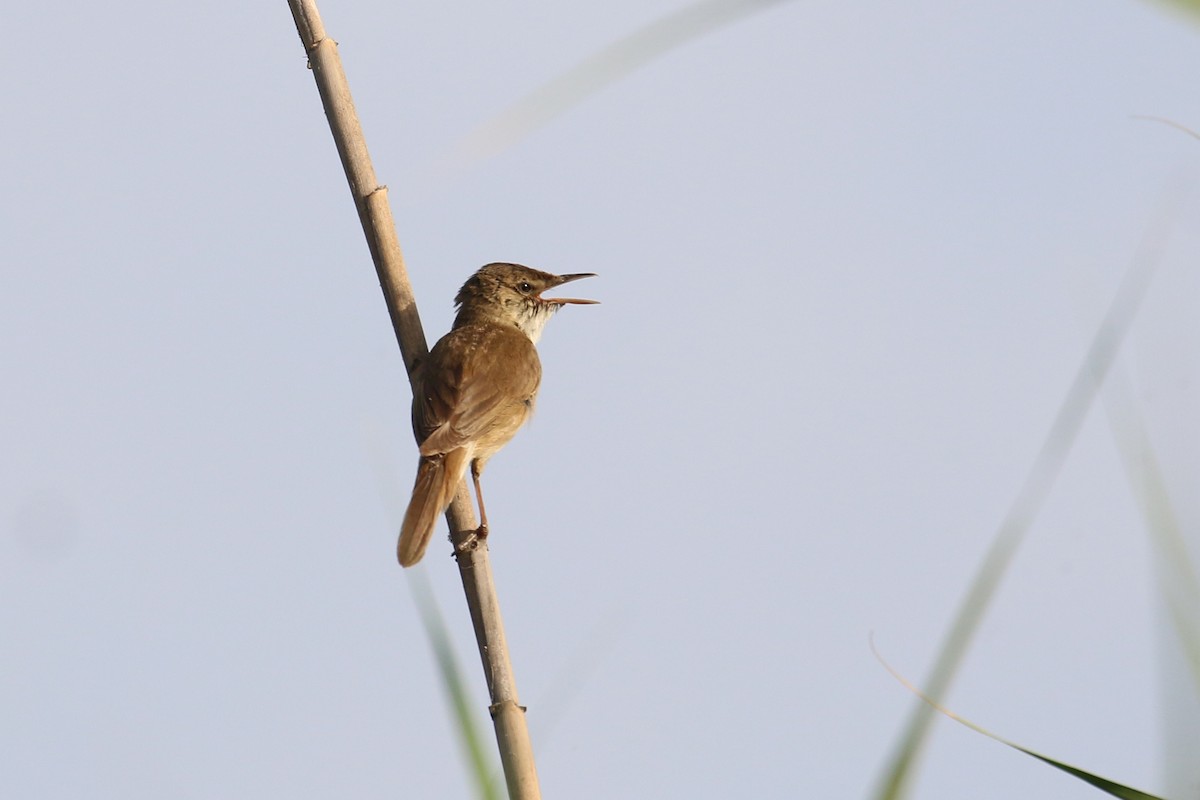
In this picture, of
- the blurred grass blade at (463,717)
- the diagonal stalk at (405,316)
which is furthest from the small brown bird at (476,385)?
the blurred grass blade at (463,717)

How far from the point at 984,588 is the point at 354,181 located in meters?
2.04

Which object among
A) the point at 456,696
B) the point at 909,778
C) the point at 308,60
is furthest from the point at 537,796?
the point at 308,60

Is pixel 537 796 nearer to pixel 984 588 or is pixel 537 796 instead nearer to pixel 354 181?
pixel 984 588

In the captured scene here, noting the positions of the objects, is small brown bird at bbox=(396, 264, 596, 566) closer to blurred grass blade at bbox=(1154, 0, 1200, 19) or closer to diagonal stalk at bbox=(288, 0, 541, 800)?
diagonal stalk at bbox=(288, 0, 541, 800)

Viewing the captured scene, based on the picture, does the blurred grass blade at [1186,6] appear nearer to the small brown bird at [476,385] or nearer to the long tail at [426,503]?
the small brown bird at [476,385]

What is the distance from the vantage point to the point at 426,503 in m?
3.51

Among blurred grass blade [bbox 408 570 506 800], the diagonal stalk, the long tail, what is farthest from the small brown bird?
blurred grass blade [bbox 408 570 506 800]

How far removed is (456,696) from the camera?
1730mm

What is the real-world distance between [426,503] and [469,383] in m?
0.92

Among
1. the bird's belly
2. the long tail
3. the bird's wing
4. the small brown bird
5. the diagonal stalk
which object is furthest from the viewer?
the bird's belly

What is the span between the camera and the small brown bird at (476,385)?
3.56 metres

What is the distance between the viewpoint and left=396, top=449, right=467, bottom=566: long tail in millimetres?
3396

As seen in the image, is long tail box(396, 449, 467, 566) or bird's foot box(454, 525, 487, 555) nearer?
bird's foot box(454, 525, 487, 555)

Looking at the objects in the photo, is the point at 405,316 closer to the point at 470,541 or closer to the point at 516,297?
the point at 470,541
